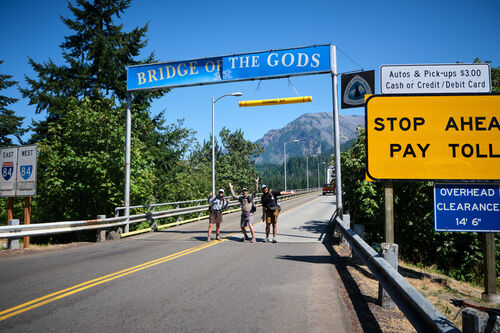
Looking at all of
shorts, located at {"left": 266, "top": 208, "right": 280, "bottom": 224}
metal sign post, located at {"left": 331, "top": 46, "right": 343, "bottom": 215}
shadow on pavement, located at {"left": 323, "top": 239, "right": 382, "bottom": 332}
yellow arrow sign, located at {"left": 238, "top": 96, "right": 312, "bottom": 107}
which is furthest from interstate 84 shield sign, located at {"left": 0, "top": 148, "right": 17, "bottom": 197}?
metal sign post, located at {"left": 331, "top": 46, "right": 343, "bottom": 215}

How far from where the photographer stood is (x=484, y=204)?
5398mm

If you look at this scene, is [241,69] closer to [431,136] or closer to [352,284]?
[431,136]

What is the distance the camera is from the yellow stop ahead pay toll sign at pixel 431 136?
571 cm

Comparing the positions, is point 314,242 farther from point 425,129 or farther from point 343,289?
point 425,129

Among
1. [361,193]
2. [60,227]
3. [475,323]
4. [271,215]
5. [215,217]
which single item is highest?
[361,193]

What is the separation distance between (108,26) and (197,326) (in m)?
27.5

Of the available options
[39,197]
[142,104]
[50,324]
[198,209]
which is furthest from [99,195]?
[50,324]

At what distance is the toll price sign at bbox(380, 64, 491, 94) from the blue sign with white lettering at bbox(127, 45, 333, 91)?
729 cm

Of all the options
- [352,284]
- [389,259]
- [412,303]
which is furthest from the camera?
[352,284]

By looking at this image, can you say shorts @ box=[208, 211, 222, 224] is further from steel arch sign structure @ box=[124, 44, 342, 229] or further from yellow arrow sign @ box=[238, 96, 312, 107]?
yellow arrow sign @ box=[238, 96, 312, 107]

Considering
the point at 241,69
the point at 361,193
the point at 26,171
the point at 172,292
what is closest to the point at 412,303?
the point at 172,292

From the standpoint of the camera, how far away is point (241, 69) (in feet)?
46.8

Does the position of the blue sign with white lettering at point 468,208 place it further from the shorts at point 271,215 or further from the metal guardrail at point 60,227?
the metal guardrail at point 60,227

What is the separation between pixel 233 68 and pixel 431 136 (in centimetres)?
1005
